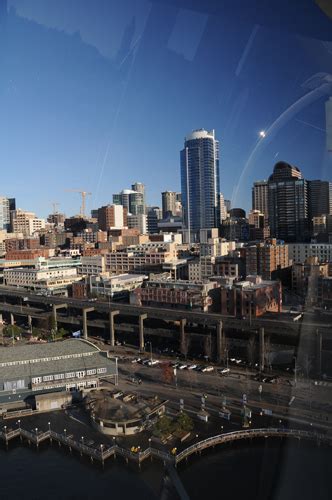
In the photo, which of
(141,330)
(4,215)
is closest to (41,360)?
(141,330)

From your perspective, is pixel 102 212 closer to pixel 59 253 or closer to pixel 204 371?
pixel 59 253

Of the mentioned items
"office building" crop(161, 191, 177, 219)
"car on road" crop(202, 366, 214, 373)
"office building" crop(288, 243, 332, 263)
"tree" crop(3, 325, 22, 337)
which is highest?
"office building" crop(161, 191, 177, 219)

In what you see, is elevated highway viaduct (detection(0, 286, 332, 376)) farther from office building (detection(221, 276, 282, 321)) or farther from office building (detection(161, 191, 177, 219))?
office building (detection(161, 191, 177, 219))

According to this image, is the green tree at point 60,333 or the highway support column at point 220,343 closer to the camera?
the highway support column at point 220,343

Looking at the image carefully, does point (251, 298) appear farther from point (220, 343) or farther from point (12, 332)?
point (12, 332)

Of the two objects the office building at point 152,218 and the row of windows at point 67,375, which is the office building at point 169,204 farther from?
the row of windows at point 67,375

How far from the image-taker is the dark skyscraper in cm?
167

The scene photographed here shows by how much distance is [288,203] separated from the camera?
2.44 metres

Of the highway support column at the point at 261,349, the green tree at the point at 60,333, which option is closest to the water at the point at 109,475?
the highway support column at the point at 261,349

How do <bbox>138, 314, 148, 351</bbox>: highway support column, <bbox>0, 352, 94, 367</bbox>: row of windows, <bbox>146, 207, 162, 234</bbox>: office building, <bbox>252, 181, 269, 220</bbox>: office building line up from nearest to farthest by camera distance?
<bbox>252, 181, 269, 220</bbox>: office building, <bbox>0, 352, 94, 367</bbox>: row of windows, <bbox>138, 314, 148, 351</bbox>: highway support column, <bbox>146, 207, 162, 234</bbox>: office building

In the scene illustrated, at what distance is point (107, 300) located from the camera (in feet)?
35.3

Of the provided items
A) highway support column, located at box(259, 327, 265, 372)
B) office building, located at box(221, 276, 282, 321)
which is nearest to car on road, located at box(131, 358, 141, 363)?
office building, located at box(221, 276, 282, 321)

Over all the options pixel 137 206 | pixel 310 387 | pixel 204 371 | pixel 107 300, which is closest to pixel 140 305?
pixel 107 300

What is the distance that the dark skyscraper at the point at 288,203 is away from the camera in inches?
65.7
